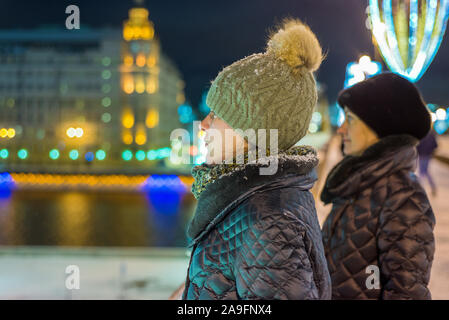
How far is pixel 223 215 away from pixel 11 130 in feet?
261

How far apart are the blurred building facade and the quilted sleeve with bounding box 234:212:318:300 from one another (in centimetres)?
6955

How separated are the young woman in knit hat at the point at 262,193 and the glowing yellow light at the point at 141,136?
7503 cm

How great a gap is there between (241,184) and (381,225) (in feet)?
2.53

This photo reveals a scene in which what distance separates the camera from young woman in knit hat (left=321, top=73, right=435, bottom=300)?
1.84 meters

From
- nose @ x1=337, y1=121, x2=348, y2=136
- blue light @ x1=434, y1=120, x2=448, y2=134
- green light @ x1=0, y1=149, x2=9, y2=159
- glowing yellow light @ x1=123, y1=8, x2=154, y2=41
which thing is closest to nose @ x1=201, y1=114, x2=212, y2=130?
nose @ x1=337, y1=121, x2=348, y2=136

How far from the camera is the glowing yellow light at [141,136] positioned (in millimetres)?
75812

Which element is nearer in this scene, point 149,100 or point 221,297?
point 221,297

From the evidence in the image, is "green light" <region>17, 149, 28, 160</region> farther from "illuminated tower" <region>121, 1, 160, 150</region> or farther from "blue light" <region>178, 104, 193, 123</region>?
"blue light" <region>178, 104, 193, 123</region>


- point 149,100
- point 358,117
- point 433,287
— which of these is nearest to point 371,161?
point 358,117

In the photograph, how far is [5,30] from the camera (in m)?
88.5

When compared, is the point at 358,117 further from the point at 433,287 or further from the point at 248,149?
the point at 433,287

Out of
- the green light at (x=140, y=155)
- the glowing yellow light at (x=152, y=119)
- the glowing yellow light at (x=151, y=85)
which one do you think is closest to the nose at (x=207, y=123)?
the green light at (x=140, y=155)

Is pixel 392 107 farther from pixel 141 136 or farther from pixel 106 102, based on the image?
pixel 106 102

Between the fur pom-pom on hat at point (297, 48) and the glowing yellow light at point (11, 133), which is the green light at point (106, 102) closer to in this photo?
the glowing yellow light at point (11, 133)
